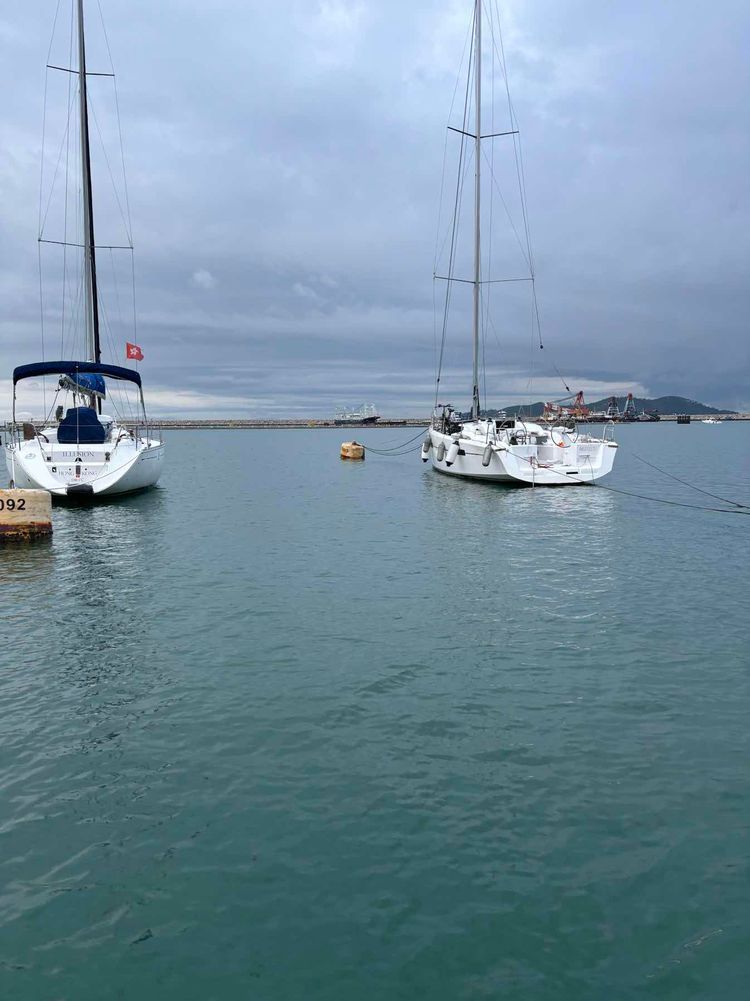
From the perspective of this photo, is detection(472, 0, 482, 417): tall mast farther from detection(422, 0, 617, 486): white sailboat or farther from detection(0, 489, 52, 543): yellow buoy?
detection(0, 489, 52, 543): yellow buoy

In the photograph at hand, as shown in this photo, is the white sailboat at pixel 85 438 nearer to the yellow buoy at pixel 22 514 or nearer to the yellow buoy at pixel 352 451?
the yellow buoy at pixel 22 514

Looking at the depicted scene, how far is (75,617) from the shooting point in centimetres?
1430

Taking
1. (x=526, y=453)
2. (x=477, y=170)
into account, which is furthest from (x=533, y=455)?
(x=477, y=170)

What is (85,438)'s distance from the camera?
3161 centimetres

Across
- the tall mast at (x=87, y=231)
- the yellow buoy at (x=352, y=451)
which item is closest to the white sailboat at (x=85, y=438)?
the tall mast at (x=87, y=231)

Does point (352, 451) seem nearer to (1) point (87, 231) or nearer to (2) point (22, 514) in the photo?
(1) point (87, 231)

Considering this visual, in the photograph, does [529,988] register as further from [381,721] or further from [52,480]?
[52,480]

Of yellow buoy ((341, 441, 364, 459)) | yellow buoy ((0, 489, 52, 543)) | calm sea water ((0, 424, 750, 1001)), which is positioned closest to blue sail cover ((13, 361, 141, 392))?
yellow buoy ((0, 489, 52, 543))

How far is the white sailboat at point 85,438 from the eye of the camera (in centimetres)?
3012

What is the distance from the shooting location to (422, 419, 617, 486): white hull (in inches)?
1447

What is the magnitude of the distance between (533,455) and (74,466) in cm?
2124

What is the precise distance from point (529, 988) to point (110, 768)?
5.03 m

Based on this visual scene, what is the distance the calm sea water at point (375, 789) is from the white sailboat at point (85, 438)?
13.8 metres

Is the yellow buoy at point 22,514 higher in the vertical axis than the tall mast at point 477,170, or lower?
lower
